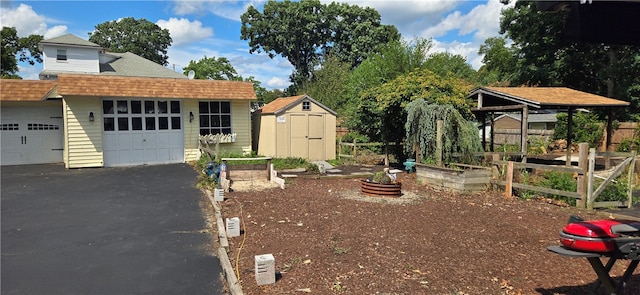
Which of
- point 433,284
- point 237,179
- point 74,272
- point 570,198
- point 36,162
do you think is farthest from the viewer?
point 36,162

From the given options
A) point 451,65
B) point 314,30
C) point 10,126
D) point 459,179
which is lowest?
point 459,179

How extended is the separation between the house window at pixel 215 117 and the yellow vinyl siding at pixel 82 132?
3.69 m

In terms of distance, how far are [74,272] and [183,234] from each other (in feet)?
5.96

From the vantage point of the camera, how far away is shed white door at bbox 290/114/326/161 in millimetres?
16375

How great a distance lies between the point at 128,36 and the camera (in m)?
49.4

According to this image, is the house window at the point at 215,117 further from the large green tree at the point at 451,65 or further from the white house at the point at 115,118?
the large green tree at the point at 451,65

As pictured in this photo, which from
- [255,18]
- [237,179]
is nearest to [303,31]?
[255,18]

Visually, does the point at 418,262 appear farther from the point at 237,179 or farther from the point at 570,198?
the point at 237,179

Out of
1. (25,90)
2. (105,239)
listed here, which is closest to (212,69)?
(25,90)

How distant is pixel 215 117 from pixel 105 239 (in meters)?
10.5

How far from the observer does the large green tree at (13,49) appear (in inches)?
1361

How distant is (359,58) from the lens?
46.0 metres

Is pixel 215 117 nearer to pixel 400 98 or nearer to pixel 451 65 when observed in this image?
pixel 400 98

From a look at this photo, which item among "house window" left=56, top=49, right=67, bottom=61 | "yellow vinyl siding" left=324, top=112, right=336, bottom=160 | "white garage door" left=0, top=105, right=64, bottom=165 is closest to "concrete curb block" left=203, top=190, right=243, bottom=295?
"yellow vinyl siding" left=324, top=112, right=336, bottom=160
